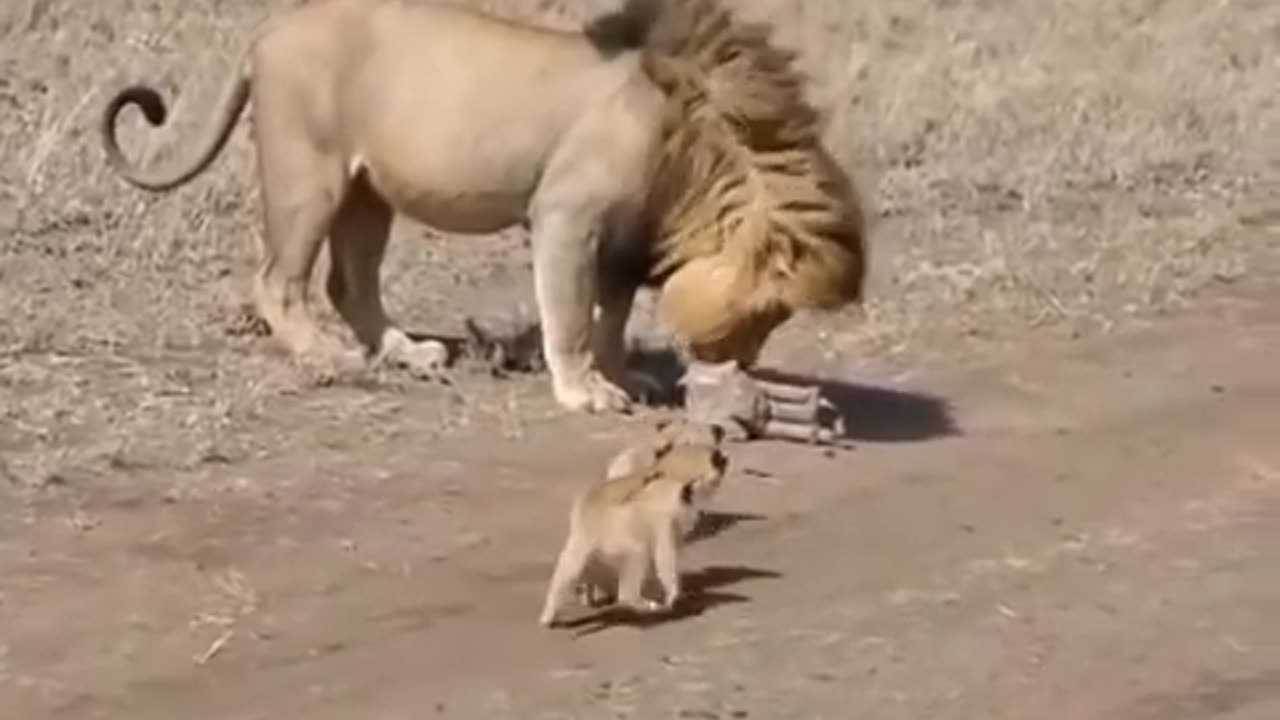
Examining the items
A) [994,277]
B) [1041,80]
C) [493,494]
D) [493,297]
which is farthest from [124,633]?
[1041,80]

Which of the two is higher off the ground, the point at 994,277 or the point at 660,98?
the point at 660,98

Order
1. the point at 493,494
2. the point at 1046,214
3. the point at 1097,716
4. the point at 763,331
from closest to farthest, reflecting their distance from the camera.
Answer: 1. the point at 1097,716
2. the point at 493,494
3. the point at 763,331
4. the point at 1046,214

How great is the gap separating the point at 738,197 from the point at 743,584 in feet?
5.28

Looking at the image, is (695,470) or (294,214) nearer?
(695,470)

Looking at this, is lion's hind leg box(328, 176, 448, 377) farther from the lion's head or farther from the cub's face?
the cub's face

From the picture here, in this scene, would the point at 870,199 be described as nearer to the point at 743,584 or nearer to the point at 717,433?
the point at 717,433

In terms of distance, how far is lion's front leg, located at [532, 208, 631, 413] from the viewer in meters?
8.15

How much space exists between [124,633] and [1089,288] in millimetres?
4477

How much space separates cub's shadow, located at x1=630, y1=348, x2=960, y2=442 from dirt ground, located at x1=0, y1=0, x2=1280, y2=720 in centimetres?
2

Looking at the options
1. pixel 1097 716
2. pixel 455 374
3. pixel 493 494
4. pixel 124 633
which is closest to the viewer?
pixel 1097 716

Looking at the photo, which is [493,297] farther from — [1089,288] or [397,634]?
[397,634]

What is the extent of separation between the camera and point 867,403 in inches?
340

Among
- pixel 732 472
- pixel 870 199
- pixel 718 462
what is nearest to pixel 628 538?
pixel 718 462

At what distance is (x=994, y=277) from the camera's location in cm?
1007
